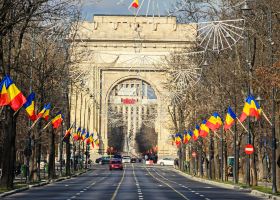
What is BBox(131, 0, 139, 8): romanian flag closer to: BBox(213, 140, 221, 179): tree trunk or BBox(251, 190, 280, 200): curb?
BBox(251, 190, 280, 200): curb

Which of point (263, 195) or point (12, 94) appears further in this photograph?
point (263, 195)

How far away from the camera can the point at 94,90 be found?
150875mm

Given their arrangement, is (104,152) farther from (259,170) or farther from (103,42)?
(259,170)

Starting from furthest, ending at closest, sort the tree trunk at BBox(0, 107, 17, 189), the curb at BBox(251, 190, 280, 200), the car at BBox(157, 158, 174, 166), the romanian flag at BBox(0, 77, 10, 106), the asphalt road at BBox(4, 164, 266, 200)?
the car at BBox(157, 158, 174, 166) < the tree trunk at BBox(0, 107, 17, 189) < the romanian flag at BBox(0, 77, 10, 106) < the curb at BBox(251, 190, 280, 200) < the asphalt road at BBox(4, 164, 266, 200)

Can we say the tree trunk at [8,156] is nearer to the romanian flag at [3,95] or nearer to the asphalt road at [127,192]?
the asphalt road at [127,192]

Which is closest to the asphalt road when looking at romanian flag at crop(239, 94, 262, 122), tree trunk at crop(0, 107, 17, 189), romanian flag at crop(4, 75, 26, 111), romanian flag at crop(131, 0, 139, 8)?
tree trunk at crop(0, 107, 17, 189)

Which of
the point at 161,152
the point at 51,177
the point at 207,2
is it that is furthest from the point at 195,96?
the point at 161,152

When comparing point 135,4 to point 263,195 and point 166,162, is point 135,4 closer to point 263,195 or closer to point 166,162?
point 263,195

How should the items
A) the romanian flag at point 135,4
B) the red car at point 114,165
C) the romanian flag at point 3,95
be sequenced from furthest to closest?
the red car at point 114,165 < the romanian flag at point 3,95 < the romanian flag at point 135,4

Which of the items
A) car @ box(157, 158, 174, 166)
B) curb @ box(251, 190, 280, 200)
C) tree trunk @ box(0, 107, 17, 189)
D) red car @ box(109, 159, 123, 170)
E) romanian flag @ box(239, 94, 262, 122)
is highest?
car @ box(157, 158, 174, 166)

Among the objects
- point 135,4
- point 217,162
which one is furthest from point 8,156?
point 217,162

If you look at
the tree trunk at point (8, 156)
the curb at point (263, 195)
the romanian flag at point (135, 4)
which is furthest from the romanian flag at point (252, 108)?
the romanian flag at point (135, 4)

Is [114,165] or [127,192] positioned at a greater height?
[114,165]

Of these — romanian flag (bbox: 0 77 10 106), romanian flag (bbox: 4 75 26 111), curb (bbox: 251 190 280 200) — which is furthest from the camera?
romanian flag (bbox: 4 75 26 111)
